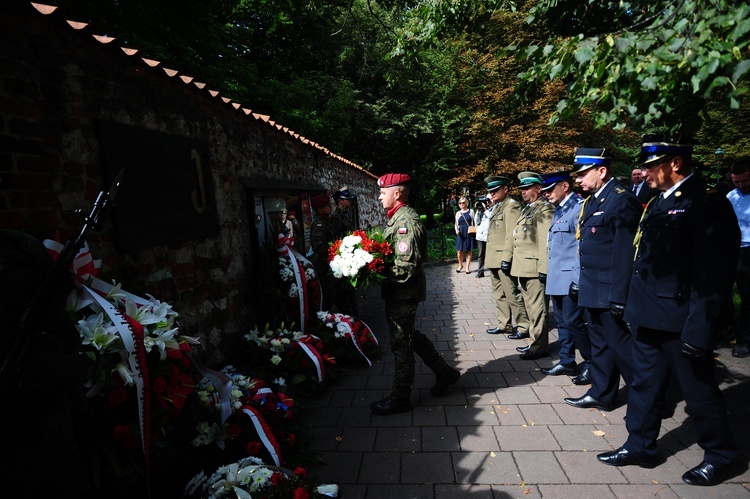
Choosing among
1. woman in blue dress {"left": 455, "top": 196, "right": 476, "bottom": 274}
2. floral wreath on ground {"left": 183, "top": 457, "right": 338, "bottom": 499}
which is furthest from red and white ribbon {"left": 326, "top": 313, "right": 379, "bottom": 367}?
woman in blue dress {"left": 455, "top": 196, "right": 476, "bottom": 274}

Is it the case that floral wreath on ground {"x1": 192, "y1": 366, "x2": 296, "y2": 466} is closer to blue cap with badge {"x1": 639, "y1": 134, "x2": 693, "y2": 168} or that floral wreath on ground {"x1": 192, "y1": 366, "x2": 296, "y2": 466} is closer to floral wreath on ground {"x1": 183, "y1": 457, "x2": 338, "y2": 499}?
floral wreath on ground {"x1": 183, "y1": 457, "x2": 338, "y2": 499}

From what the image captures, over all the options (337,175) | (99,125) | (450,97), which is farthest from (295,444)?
(450,97)

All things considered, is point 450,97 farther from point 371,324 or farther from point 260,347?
point 260,347

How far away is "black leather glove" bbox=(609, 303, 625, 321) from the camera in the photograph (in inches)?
117

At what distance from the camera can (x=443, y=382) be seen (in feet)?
12.4

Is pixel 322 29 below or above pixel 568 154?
above

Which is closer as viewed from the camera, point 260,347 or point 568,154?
point 260,347

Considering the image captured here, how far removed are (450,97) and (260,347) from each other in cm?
1941

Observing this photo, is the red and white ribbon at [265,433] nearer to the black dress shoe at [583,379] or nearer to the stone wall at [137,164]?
the stone wall at [137,164]

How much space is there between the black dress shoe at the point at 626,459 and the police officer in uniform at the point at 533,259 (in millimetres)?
1902

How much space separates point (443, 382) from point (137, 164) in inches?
125

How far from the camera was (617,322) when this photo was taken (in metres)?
3.16

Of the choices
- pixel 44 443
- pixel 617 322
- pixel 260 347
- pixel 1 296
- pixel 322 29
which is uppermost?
pixel 322 29

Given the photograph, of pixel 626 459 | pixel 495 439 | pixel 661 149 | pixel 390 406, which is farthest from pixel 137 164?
pixel 626 459
